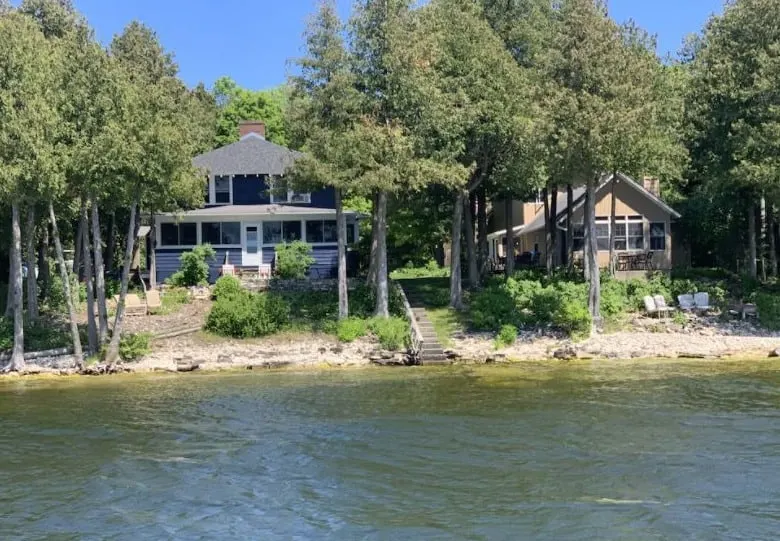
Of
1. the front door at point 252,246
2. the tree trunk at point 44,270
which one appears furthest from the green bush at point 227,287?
the tree trunk at point 44,270

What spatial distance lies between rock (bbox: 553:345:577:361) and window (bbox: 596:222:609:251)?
13.8 meters

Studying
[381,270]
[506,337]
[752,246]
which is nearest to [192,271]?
[381,270]

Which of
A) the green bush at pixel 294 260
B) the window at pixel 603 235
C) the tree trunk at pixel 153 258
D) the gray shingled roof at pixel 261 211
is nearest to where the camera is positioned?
the green bush at pixel 294 260

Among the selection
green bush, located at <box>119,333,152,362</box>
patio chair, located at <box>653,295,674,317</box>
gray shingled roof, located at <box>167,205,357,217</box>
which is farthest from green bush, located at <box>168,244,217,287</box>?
patio chair, located at <box>653,295,674,317</box>

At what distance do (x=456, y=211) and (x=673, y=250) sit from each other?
1431 cm

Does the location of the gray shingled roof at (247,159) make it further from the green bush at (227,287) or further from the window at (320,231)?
the green bush at (227,287)

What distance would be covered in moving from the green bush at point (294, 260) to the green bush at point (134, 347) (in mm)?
9650

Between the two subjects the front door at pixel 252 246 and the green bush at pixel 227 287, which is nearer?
the green bush at pixel 227 287

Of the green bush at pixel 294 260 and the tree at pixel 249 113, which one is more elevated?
the tree at pixel 249 113

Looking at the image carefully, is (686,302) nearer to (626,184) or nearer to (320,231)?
(626,184)

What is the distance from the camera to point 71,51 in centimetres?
2342

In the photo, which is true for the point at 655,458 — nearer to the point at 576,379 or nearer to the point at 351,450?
the point at 351,450

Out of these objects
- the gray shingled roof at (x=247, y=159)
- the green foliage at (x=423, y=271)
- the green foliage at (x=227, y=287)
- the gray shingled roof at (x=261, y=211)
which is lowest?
the green foliage at (x=227, y=287)

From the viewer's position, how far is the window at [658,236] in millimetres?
38188
